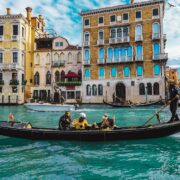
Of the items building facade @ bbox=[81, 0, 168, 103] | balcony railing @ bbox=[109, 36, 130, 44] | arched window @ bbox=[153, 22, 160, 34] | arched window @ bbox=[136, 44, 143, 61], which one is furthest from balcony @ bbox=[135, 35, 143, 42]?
arched window @ bbox=[153, 22, 160, 34]

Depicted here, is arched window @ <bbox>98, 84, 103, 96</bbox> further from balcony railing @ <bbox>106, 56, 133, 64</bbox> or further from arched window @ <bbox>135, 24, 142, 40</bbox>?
arched window @ <bbox>135, 24, 142, 40</bbox>

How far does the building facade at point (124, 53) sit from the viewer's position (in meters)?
26.7

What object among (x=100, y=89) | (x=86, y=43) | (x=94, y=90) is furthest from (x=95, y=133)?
(x=86, y=43)

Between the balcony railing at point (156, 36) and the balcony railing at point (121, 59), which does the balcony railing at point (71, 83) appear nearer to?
the balcony railing at point (121, 59)

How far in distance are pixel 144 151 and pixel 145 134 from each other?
3.59 feet

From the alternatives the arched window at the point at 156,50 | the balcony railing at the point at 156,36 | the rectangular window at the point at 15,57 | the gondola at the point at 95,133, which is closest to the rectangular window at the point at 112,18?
the balcony railing at the point at 156,36

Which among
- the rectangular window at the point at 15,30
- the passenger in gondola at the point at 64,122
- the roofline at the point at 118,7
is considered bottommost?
the passenger in gondola at the point at 64,122

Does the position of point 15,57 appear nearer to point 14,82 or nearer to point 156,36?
point 14,82

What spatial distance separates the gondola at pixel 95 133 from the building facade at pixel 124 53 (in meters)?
18.6

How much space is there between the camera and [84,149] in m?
7.46

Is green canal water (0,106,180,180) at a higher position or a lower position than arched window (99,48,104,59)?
lower

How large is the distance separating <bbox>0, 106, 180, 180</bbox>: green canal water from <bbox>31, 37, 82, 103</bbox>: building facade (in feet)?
70.0

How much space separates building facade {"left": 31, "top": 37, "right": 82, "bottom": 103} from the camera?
3002cm

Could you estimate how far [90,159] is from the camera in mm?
6441
